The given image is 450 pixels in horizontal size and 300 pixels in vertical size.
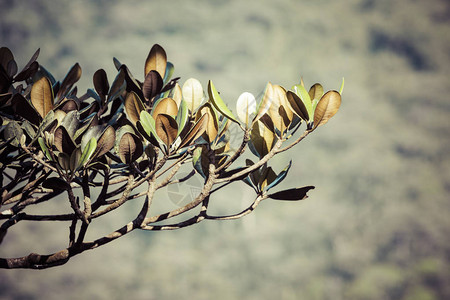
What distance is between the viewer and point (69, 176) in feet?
2.39

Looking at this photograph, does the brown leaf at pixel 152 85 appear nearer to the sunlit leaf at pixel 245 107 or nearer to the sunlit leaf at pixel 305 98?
the sunlit leaf at pixel 245 107

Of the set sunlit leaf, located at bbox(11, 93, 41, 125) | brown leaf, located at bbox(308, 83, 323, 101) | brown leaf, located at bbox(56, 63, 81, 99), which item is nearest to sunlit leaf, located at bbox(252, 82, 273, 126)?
brown leaf, located at bbox(308, 83, 323, 101)

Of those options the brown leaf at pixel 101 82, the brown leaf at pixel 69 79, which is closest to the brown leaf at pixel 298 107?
the brown leaf at pixel 101 82

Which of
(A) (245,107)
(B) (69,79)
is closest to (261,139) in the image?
(A) (245,107)

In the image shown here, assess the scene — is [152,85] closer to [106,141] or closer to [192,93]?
[192,93]

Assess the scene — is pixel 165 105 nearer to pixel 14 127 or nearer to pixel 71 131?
pixel 71 131

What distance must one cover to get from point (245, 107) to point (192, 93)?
165 millimetres

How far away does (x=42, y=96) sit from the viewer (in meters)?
0.85

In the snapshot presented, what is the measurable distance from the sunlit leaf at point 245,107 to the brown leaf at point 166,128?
158 mm

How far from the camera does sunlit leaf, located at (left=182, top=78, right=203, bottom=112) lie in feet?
3.03

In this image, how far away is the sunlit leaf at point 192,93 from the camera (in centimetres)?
92

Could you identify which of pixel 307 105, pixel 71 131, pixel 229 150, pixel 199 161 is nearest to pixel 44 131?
pixel 71 131

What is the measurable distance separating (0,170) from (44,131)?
7.6 inches

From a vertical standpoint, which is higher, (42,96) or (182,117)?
(42,96)
